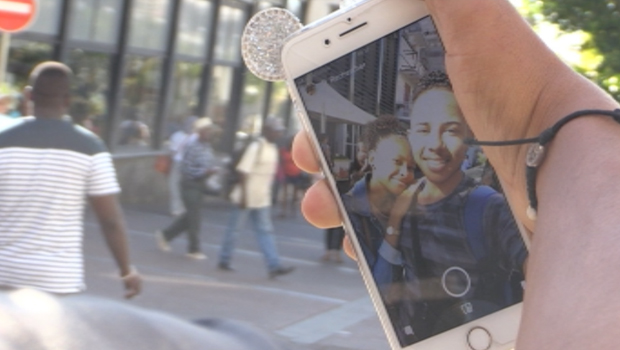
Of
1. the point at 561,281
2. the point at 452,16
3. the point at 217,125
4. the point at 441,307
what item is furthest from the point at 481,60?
the point at 217,125

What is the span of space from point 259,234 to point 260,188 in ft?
1.71

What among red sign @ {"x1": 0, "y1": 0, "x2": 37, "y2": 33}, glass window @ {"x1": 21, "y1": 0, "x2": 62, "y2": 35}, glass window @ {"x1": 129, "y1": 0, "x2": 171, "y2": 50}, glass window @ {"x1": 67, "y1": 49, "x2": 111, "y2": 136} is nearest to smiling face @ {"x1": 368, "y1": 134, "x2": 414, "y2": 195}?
red sign @ {"x1": 0, "y1": 0, "x2": 37, "y2": 33}

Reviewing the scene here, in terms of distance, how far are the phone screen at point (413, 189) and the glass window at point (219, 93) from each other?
1639 cm

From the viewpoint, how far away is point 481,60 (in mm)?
1024

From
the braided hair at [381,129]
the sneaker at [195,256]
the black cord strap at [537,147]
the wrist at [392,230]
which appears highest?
the black cord strap at [537,147]

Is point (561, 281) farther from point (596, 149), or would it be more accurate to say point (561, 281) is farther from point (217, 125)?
point (217, 125)

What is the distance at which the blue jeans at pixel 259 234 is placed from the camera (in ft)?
34.5

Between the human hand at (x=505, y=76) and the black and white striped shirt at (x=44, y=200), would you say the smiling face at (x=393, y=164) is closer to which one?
the human hand at (x=505, y=76)

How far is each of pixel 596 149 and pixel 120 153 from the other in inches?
580

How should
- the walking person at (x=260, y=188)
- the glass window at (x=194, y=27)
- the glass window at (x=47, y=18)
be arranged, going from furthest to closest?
the glass window at (x=194, y=27), the glass window at (x=47, y=18), the walking person at (x=260, y=188)

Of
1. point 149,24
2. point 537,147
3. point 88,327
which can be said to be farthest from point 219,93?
point 537,147

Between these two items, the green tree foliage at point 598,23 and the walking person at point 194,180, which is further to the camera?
the walking person at point 194,180

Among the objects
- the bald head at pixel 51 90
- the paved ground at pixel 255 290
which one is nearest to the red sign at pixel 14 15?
the paved ground at pixel 255 290

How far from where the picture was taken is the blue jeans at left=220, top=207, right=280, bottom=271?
10516mm
